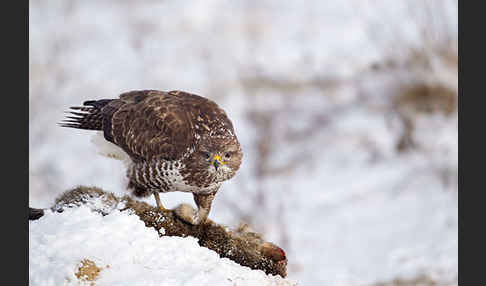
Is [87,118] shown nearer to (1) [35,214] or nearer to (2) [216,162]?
(1) [35,214]

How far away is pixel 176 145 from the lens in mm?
5305

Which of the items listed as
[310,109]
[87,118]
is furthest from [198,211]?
[310,109]

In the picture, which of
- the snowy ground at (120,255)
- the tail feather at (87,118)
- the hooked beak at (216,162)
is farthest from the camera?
the tail feather at (87,118)

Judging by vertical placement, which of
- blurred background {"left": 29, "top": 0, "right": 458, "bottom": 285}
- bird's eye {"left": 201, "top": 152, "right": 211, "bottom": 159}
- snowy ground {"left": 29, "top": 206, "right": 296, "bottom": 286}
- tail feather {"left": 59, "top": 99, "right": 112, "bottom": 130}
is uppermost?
blurred background {"left": 29, "top": 0, "right": 458, "bottom": 285}

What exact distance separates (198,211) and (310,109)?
11.1 m

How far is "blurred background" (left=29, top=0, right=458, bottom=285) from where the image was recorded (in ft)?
41.8

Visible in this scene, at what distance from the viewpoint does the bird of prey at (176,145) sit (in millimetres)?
5234

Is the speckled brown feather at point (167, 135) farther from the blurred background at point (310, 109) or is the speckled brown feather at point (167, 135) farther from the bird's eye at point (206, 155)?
the blurred background at point (310, 109)

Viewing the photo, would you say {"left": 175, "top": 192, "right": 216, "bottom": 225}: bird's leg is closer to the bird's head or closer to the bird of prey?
the bird of prey

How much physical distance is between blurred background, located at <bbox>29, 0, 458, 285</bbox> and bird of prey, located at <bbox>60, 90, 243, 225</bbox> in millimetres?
6231

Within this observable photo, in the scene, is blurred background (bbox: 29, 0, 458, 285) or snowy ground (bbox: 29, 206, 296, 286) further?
blurred background (bbox: 29, 0, 458, 285)

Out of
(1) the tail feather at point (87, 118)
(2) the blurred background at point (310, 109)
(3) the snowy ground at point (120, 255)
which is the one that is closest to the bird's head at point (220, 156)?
(3) the snowy ground at point (120, 255)

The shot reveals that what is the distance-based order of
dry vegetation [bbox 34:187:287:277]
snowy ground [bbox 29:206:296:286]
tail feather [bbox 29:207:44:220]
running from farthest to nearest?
dry vegetation [bbox 34:187:287:277]
tail feather [bbox 29:207:44:220]
snowy ground [bbox 29:206:296:286]

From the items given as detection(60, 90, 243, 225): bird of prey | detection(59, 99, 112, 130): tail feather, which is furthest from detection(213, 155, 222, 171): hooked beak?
detection(59, 99, 112, 130): tail feather
